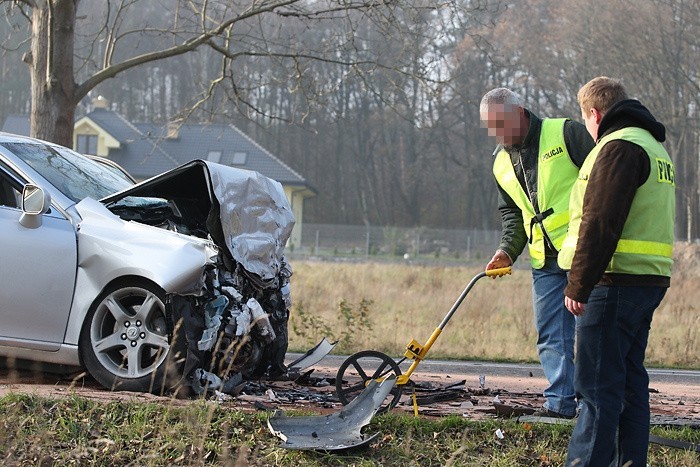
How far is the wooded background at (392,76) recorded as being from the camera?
1362 centimetres

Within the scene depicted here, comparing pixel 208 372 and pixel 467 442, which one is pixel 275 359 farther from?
pixel 467 442

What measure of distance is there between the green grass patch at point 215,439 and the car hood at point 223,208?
1.55 metres

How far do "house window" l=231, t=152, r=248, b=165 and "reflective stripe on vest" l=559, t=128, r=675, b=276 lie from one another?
49036mm

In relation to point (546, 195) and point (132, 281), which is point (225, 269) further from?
point (546, 195)

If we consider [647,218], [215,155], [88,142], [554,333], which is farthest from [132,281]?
[88,142]

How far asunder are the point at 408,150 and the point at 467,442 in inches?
2398

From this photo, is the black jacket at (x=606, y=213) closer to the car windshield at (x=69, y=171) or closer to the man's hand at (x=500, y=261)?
the man's hand at (x=500, y=261)

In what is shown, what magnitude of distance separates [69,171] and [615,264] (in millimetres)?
4662

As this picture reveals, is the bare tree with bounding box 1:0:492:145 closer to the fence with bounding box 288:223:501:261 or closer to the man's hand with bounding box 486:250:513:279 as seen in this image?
the man's hand with bounding box 486:250:513:279

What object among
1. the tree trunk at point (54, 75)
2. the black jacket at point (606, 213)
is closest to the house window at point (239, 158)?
the tree trunk at point (54, 75)

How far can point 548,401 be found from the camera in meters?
6.32

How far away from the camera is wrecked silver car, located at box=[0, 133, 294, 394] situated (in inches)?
255

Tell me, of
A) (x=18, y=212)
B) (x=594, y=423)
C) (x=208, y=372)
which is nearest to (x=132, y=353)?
(x=208, y=372)

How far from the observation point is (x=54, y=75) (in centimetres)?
1218
